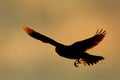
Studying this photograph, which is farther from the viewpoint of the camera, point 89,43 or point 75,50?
point 89,43

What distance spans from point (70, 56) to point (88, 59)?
0.36 meters

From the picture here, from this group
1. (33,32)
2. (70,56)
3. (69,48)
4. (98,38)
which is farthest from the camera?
(98,38)

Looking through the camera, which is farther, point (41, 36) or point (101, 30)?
point (101, 30)

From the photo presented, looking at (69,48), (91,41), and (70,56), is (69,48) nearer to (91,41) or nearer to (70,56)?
(70,56)

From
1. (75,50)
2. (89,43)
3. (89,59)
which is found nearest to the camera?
(75,50)

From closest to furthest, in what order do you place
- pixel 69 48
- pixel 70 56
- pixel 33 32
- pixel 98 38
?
1. pixel 70 56
2. pixel 69 48
3. pixel 33 32
4. pixel 98 38

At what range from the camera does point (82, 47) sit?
9.81 ft

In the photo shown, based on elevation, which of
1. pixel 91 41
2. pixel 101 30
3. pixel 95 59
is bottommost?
pixel 95 59

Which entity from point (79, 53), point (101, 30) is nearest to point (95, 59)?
point (79, 53)

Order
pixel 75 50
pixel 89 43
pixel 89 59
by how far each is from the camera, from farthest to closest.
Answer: pixel 89 43 < pixel 89 59 < pixel 75 50

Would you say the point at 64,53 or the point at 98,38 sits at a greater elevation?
the point at 98,38

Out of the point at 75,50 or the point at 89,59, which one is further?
the point at 89,59

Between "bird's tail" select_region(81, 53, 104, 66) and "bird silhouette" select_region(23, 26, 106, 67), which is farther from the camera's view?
"bird's tail" select_region(81, 53, 104, 66)

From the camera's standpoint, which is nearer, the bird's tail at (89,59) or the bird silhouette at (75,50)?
the bird silhouette at (75,50)
